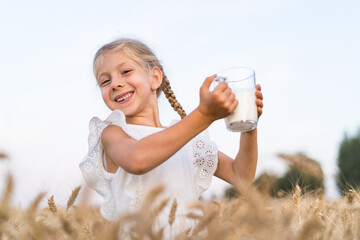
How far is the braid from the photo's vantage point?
9.34 feet

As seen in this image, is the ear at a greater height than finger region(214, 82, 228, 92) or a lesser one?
lesser

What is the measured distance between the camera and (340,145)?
61.0 feet

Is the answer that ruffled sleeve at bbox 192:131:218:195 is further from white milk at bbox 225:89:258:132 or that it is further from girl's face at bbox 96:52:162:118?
white milk at bbox 225:89:258:132

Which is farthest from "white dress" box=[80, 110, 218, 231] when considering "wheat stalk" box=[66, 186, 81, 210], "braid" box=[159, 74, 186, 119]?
"wheat stalk" box=[66, 186, 81, 210]

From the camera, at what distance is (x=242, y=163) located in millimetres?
2480

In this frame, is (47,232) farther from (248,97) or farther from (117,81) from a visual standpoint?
(117,81)

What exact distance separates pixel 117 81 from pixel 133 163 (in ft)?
2.44

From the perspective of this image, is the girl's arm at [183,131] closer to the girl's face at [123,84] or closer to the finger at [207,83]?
the finger at [207,83]

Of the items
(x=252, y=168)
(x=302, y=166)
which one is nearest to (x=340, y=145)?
(x=252, y=168)

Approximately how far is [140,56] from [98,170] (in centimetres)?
73

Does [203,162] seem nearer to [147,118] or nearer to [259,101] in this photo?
[147,118]

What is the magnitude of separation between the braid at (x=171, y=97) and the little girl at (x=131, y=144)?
0.02 metres

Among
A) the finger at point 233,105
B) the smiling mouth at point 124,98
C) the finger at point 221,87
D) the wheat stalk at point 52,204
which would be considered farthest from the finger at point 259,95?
the wheat stalk at point 52,204

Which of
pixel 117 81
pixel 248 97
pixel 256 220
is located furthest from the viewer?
pixel 117 81
